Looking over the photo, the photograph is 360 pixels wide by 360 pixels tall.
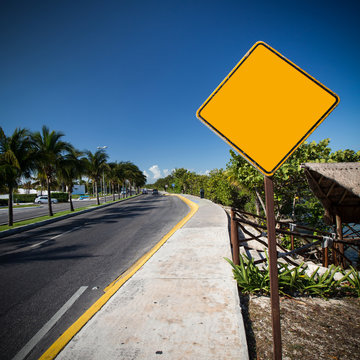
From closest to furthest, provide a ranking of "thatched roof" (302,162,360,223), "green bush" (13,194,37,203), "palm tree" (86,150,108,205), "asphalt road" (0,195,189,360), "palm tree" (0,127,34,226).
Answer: "asphalt road" (0,195,189,360)
"thatched roof" (302,162,360,223)
"palm tree" (0,127,34,226)
"palm tree" (86,150,108,205)
"green bush" (13,194,37,203)

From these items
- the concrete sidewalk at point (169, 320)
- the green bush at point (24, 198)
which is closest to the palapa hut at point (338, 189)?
the concrete sidewalk at point (169, 320)

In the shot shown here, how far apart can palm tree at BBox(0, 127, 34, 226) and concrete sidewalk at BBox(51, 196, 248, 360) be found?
11.9m

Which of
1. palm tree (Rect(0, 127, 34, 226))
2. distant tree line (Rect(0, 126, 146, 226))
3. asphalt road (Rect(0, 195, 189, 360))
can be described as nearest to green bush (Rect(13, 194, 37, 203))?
Answer: distant tree line (Rect(0, 126, 146, 226))

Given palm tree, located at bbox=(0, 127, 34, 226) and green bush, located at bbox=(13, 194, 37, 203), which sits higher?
palm tree, located at bbox=(0, 127, 34, 226)

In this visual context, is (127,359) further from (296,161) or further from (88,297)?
(296,161)

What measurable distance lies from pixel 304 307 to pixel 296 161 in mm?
5610

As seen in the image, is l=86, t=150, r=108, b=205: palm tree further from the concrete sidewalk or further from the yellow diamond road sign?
the yellow diamond road sign

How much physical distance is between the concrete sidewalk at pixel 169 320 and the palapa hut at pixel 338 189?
277 cm

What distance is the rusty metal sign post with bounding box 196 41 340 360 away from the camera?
1.51 m

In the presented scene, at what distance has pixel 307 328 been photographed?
87.2 inches

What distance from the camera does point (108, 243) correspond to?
21.0ft

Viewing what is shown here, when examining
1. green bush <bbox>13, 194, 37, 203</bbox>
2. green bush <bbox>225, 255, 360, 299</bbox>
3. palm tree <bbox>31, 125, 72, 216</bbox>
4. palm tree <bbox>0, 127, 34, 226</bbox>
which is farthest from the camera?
green bush <bbox>13, 194, 37, 203</bbox>

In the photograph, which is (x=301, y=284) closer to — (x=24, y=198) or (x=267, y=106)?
(x=267, y=106)

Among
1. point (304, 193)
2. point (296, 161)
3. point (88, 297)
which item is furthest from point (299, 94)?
point (304, 193)
